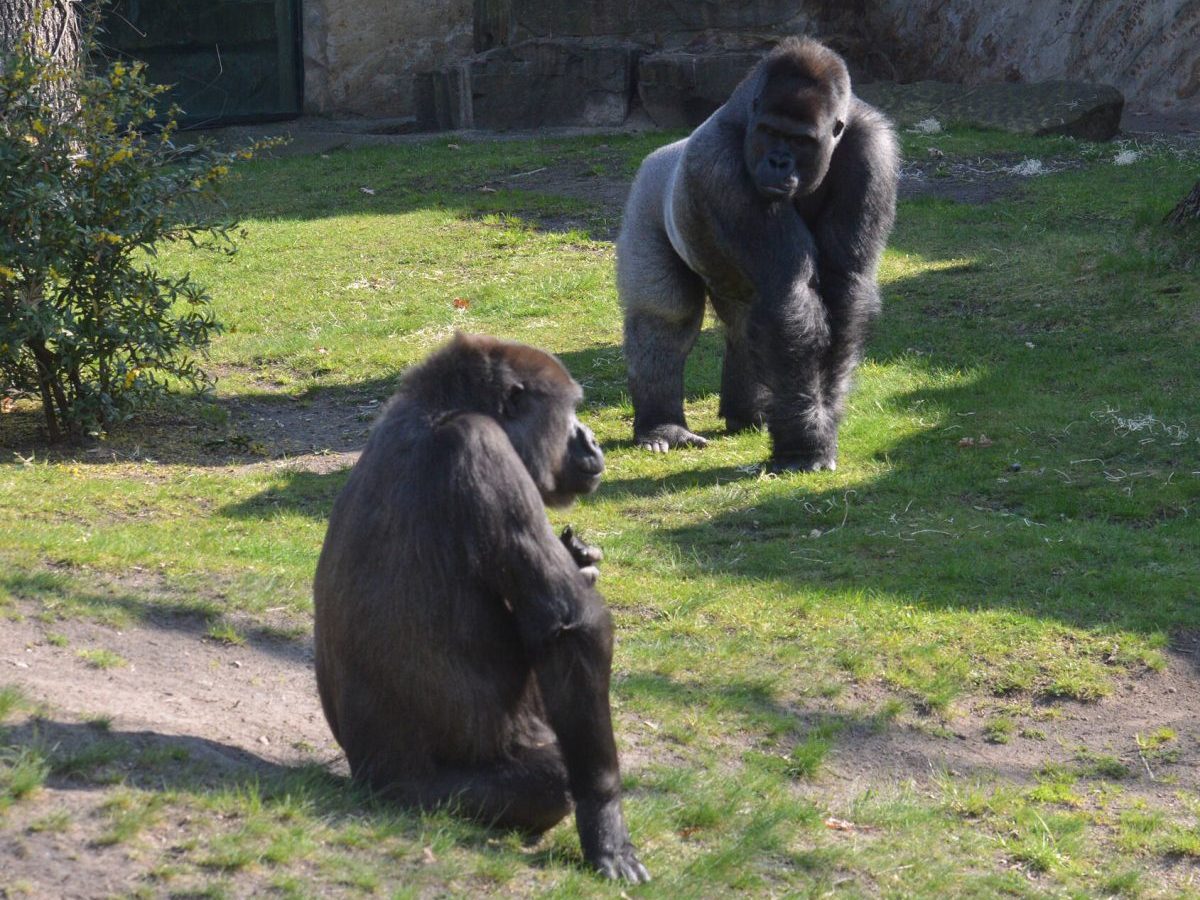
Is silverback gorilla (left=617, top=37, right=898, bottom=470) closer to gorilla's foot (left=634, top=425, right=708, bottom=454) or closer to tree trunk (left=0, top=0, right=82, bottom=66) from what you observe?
gorilla's foot (left=634, top=425, right=708, bottom=454)

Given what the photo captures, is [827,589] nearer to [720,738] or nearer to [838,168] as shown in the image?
[720,738]

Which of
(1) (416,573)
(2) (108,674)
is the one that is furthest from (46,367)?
(1) (416,573)

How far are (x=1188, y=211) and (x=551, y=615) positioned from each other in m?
7.53

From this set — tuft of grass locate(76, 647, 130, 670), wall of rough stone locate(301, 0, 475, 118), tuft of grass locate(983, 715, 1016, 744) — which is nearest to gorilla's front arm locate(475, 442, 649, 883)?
tuft of grass locate(76, 647, 130, 670)

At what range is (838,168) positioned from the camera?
6742 mm

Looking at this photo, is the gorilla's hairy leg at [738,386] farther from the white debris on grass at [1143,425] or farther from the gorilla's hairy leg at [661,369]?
the white debris on grass at [1143,425]

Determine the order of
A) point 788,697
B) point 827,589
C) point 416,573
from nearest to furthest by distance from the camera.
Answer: point 416,573 → point 788,697 → point 827,589

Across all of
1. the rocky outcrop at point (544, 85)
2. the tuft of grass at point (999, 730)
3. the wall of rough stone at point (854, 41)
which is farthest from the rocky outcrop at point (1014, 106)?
A: the tuft of grass at point (999, 730)

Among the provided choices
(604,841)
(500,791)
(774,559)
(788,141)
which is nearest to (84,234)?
(788,141)

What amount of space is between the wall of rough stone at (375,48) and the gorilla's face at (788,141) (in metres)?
10.4

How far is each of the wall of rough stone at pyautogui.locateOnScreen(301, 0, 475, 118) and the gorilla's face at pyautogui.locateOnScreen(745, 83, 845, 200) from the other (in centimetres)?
1042

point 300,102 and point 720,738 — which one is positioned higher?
point 300,102

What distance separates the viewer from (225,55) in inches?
648

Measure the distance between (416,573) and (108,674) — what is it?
139 cm
